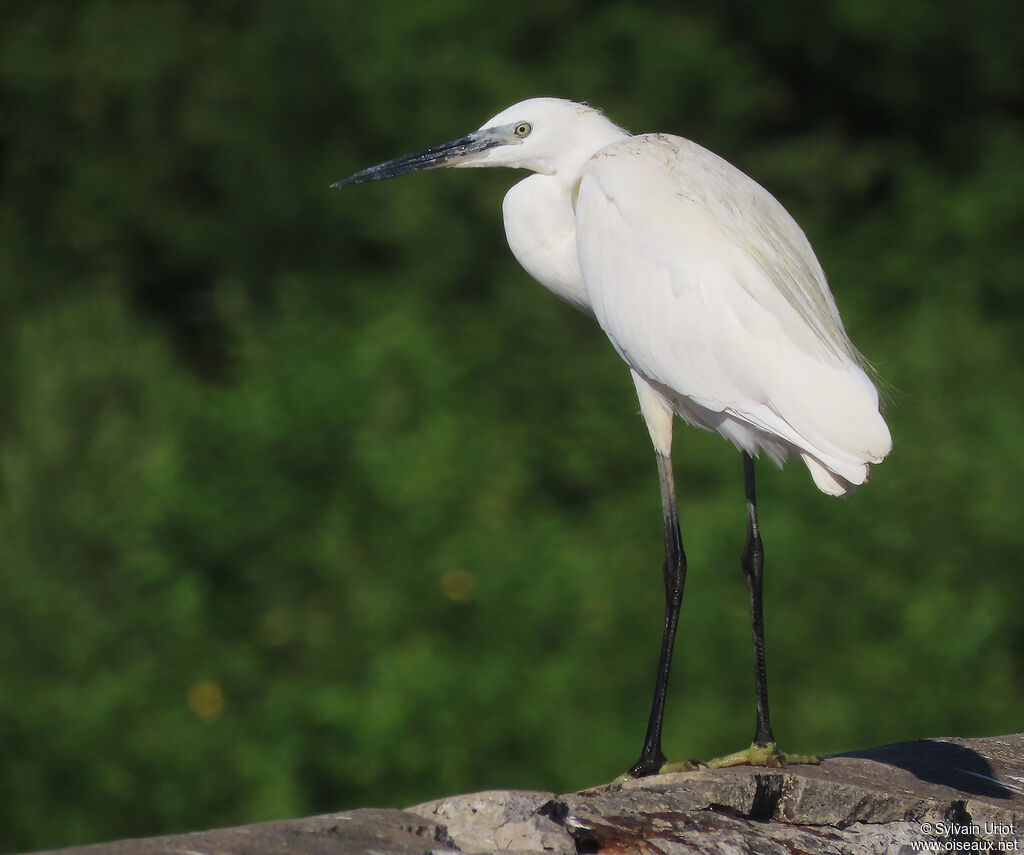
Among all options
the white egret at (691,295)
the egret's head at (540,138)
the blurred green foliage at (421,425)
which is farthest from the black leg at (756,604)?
the blurred green foliage at (421,425)

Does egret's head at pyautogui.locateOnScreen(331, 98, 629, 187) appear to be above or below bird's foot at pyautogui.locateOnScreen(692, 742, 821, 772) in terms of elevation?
above

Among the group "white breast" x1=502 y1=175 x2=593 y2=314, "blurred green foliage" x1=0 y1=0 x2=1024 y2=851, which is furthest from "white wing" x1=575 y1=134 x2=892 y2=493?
"blurred green foliage" x1=0 y1=0 x2=1024 y2=851

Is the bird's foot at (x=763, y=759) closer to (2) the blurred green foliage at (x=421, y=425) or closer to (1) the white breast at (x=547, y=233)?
(1) the white breast at (x=547, y=233)

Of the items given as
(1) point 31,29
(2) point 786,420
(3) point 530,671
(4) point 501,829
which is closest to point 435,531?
(3) point 530,671

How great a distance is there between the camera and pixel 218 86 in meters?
9.26

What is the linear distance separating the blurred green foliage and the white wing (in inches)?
96.8

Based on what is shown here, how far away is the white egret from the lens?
2.84 meters

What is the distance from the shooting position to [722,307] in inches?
118

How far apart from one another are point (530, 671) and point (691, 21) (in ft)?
16.9

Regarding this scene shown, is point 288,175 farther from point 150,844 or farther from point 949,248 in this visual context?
point 150,844

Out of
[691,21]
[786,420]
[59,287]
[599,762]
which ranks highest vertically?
[691,21]

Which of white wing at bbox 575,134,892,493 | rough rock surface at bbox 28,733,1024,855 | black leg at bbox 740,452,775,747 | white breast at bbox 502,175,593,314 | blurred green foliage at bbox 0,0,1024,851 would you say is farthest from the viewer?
blurred green foliage at bbox 0,0,1024,851

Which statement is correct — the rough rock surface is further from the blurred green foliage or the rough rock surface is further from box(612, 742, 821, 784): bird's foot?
the blurred green foliage

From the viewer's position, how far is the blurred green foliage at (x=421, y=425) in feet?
18.0
